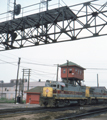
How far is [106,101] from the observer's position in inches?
1406

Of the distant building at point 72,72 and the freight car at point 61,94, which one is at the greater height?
the distant building at point 72,72

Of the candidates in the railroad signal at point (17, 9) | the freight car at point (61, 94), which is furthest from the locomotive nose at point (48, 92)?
the railroad signal at point (17, 9)

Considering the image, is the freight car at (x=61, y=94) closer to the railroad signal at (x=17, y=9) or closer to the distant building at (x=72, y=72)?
the distant building at (x=72, y=72)

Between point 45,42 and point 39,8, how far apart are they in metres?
2.88

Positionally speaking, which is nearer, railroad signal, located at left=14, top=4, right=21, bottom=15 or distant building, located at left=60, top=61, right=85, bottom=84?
railroad signal, located at left=14, top=4, right=21, bottom=15

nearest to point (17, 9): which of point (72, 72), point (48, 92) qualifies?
point (48, 92)

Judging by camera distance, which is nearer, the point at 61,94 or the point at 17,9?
the point at 17,9

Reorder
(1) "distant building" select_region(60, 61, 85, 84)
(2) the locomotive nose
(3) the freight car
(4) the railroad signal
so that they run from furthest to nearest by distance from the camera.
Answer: (1) "distant building" select_region(60, 61, 85, 84) → (2) the locomotive nose → (3) the freight car → (4) the railroad signal

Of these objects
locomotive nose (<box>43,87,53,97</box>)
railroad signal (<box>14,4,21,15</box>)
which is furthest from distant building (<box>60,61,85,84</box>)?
railroad signal (<box>14,4,21,15</box>)

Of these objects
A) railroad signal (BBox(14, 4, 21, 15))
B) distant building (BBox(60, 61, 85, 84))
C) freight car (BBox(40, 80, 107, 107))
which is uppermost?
railroad signal (BBox(14, 4, 21, 15))

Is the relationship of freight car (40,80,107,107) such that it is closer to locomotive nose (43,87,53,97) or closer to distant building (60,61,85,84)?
locomotive nose (43,87,53,97)

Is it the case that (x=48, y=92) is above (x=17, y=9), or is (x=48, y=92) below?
below

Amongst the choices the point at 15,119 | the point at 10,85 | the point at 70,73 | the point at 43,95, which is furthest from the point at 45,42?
the point at 10,85

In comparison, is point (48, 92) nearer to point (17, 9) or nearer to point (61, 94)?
point (61, 94)
